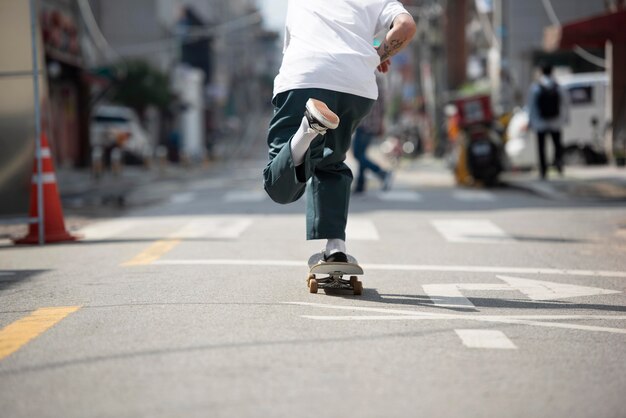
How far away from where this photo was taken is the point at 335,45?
6457mm

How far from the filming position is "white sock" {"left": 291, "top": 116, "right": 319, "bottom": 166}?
19.7 ft

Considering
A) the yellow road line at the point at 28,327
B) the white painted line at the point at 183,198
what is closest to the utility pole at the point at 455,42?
the white painted line at the point at 183,198

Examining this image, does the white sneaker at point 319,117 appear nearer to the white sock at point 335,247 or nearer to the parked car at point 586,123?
the white sock at point 335,247

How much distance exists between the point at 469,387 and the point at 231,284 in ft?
9.66

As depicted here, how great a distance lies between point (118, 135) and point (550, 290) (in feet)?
113

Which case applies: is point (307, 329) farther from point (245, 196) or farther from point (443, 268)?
point (245, 196)

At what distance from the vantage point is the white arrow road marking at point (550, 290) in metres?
6.54

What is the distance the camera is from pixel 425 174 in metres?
25.8

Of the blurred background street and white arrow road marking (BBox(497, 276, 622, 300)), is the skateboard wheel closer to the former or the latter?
the blurred background street

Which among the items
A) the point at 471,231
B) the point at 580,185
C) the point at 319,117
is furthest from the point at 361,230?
the point at 580,185

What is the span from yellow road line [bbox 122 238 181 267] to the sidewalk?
24.1 ft

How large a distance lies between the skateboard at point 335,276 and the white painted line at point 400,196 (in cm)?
909

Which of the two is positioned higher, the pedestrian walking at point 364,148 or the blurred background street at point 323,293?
the pedestrian walking at point 364,148

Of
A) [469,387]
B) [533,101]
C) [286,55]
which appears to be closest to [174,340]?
[469,387]
